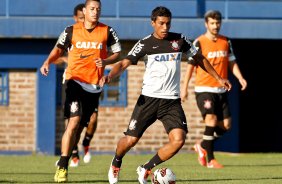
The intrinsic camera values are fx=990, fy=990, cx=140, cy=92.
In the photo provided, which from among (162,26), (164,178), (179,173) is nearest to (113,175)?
(164,178)

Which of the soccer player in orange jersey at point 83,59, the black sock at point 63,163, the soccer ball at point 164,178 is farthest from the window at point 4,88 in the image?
the soccer ball at point 164,178

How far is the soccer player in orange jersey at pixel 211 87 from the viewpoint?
51.5 ft

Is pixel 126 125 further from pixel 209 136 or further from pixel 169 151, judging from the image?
pixel 169 151

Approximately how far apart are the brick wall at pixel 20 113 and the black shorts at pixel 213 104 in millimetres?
8112

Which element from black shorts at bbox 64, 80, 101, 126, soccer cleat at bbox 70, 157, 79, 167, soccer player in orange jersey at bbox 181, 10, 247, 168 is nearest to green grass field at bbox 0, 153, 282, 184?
soccer cleat at bbox 70, 157, 79, 167

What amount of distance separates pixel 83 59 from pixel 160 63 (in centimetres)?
190

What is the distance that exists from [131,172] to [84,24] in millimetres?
2664

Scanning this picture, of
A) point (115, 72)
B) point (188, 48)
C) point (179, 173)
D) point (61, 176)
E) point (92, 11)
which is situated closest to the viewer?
point (115, 72)

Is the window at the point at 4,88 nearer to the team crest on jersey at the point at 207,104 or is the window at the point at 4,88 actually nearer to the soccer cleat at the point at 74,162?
the soccer cleat at the point at 74,162

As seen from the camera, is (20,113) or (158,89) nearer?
(158,89)

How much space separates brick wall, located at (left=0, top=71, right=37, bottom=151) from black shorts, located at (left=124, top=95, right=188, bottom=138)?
39.0 feet

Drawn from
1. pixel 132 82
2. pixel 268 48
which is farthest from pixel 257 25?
pixel 268 48

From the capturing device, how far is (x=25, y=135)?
23281mm

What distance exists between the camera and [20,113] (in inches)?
917
